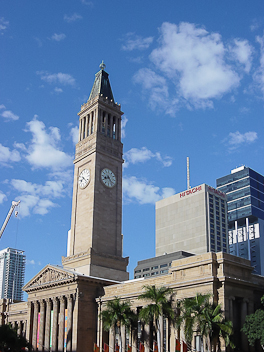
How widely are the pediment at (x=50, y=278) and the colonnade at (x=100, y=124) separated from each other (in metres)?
28.9

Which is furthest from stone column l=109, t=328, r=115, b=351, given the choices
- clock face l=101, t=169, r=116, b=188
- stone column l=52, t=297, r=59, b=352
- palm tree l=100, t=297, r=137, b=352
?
clock face l=101, t=169, r=116, b=188

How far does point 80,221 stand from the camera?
292ft

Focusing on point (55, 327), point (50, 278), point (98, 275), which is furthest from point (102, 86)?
point (55, 327)

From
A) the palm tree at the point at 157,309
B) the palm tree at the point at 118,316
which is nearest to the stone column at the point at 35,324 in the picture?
the palm tree at the point at 118,316

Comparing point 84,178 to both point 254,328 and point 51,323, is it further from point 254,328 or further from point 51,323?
point 254,328

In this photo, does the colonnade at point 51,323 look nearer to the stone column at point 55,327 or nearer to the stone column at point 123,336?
the stone column at point 55,327

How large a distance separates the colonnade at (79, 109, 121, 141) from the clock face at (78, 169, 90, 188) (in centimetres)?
828

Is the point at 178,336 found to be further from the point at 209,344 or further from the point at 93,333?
the point at 93,333

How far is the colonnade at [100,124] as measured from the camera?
311 feet

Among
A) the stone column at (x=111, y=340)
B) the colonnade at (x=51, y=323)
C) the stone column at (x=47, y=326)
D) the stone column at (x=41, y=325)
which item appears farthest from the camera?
the stone column at (x=41, y=325)

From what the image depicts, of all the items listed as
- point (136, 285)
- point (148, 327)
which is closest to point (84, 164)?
point (136, 285)

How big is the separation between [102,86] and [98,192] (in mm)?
24854

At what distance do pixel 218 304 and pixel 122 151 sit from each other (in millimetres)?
47792

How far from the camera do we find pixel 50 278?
269 feet
